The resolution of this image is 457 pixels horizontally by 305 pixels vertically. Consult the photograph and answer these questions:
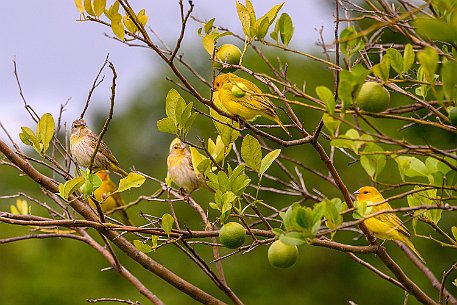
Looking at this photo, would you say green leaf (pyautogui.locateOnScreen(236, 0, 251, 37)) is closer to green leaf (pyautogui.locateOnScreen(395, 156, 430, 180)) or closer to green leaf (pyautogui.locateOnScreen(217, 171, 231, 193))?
green leaf (pyautogui.locateOnScreen(217, 171, 231, 193))

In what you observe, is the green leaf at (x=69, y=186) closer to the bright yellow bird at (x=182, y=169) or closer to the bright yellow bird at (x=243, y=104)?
→ the bright yellow bird at (x=243, y=104)

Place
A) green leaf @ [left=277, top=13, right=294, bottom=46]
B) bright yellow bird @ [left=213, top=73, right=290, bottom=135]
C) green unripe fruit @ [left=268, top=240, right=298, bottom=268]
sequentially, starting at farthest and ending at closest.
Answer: bright yellow bird @ [left=213, top=73, right=290, bottom=135] → green leaf @ [left=277, top=13, right=294, bottom=46] → green unripe fruit @ [left=268, top=240, right=298, bottom=268]

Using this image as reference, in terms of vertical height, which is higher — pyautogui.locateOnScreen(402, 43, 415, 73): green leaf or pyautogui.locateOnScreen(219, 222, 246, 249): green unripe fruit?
pyautogui.locateOnScreen(402, 43, 415, 73): green leaf

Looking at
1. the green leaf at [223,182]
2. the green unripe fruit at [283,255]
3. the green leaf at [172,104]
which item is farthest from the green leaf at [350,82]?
the green leaf at [172,104]

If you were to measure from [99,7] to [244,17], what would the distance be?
430mm

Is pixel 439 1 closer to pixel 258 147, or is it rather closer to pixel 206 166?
pixel 258 147

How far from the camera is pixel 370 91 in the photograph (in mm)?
1654

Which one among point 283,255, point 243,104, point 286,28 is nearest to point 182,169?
point 243,104

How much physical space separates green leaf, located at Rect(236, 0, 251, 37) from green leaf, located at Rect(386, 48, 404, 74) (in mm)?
492

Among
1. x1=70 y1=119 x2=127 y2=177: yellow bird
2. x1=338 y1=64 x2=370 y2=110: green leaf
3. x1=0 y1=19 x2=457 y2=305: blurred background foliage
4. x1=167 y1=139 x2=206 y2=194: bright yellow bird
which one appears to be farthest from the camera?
x1=0 y1=19 x2=457 y2=305: blurred background foliage

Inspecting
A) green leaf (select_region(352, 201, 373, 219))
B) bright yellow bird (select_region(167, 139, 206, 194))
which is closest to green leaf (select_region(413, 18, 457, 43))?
green leaf (select_region(352, 201, 373, 219))

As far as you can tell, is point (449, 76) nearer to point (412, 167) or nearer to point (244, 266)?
point (412, 167)

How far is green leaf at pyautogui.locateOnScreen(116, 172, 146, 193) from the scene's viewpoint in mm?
2408

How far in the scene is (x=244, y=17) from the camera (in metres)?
2.21
